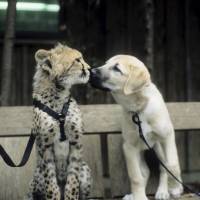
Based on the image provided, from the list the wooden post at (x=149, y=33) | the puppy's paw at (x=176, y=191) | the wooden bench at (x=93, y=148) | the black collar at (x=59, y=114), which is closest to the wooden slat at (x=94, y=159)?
the wooden bench at (x=93, y=148)

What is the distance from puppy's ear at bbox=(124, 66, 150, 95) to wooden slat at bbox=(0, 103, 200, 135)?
2.37ft

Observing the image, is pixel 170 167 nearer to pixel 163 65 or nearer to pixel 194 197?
pixel 194 197

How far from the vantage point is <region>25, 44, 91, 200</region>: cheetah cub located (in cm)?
420

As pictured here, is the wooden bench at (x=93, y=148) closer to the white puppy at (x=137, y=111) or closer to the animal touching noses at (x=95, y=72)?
the white puppy at (x=137, y=111)

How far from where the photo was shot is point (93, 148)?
17.2 ft

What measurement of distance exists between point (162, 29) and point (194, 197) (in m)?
2.38

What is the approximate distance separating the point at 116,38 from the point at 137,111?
228 cm

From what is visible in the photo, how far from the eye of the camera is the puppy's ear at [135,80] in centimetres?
458

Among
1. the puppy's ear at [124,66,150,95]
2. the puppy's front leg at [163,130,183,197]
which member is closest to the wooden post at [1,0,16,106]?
the puppy's ear at [124,66,150,95]

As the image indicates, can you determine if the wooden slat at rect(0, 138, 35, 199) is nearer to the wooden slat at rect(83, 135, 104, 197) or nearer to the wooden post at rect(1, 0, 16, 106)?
the wooden slat at rect(83, 135, 104, 197)

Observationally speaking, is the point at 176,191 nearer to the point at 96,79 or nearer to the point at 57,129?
the point at 96,79

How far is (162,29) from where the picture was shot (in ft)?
23.0

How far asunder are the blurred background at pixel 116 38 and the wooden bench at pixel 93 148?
1089 millimetres

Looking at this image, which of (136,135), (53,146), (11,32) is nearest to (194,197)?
(136,135)
